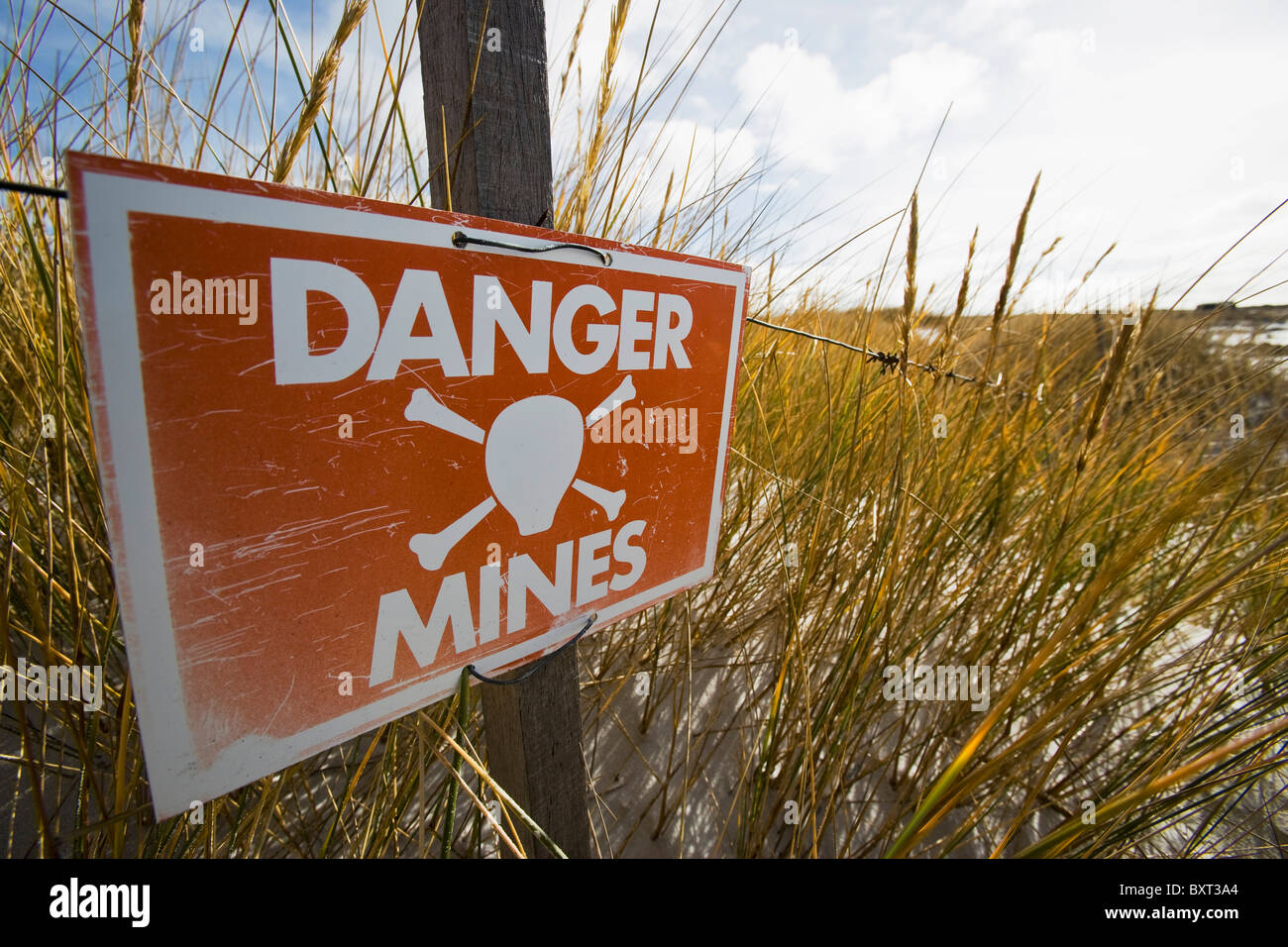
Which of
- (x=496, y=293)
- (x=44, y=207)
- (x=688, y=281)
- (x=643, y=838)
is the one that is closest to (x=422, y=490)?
(x=496, y=293)

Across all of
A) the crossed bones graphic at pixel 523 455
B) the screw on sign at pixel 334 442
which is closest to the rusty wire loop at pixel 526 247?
the screw on sign at pixel 334 442

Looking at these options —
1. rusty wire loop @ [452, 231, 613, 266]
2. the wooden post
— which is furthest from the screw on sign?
the wooden post

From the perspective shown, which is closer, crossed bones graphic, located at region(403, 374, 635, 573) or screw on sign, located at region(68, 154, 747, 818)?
screw on sign, located at region(68, 154, 747, 818)

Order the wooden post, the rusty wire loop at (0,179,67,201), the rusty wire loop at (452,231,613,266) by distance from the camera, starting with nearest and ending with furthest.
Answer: the rusty wire loop at (0,179,67,201), the rusty wire loop at (452,231,613,266), the wooden post

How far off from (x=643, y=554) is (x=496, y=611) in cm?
28

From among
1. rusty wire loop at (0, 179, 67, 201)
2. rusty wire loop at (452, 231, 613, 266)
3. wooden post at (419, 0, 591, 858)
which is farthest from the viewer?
wooden post at (419, 0, 591, 858)

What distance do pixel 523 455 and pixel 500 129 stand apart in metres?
0.43

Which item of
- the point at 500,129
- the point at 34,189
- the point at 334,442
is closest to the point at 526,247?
the point at 500,129

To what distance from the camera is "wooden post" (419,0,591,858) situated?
71cm

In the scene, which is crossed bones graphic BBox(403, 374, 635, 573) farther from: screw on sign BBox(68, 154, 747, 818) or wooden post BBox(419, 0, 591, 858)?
wooden post BBox(419, 0, 591, 858)

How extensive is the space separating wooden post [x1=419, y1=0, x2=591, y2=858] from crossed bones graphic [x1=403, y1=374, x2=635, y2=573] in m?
0.25

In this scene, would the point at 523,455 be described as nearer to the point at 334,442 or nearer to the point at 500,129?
the point at 334,442

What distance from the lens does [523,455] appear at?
71 centimetres
